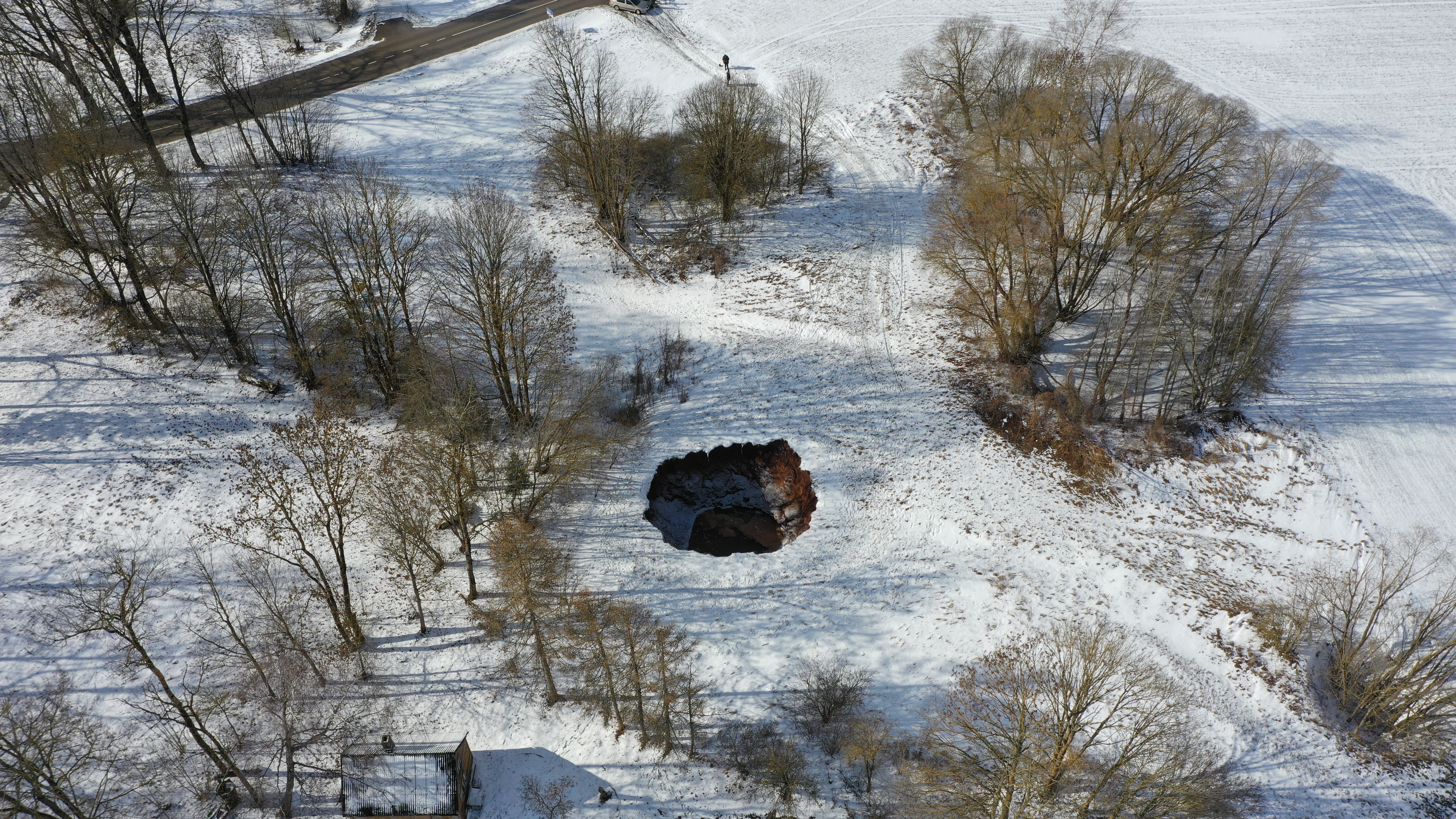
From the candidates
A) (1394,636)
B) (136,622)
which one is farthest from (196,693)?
(1394,636)

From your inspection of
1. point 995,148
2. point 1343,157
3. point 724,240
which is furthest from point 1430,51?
point 724,240

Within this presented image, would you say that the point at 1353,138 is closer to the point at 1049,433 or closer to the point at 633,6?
the point at 1049,433

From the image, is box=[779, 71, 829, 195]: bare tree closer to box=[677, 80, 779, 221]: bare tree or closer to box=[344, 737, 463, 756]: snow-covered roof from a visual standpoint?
box=[677, 80, 779, 221]: bare tree

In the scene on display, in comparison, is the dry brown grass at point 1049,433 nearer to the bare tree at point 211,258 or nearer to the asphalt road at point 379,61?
the bare tree at point 211,258

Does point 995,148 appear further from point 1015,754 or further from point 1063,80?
point 1015,754

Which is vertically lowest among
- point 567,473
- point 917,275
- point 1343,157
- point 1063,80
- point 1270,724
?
point 1270,724
